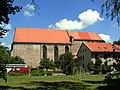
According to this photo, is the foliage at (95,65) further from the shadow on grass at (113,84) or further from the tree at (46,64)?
the shadow on grass at (113,84)

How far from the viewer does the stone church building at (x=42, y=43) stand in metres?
84.3

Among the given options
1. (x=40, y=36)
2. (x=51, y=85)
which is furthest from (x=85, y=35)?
(x=51, y=85)

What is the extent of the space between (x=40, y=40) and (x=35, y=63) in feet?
26.4

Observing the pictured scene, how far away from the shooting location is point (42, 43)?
285ft

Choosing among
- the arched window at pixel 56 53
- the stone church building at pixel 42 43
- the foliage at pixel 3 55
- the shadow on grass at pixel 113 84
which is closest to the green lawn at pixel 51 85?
the foliage at pixel 3 55

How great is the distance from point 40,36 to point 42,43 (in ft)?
11.8

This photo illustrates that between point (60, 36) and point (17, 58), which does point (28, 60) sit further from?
point (60, 36)

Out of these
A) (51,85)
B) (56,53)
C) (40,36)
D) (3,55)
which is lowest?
(51,85)

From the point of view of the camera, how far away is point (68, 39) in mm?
90375

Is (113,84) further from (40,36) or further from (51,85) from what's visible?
(40,36)

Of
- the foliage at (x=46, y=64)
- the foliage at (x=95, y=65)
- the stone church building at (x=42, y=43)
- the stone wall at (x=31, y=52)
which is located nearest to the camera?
the foliage at (x=95, y=65)

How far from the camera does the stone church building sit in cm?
8431

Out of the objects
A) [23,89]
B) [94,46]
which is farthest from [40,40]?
[23,89]

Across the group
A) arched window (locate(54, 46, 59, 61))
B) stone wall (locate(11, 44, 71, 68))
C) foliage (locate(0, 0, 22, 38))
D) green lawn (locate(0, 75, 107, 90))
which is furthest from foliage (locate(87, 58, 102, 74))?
foliage (locate(0, 0, 22, 38))
